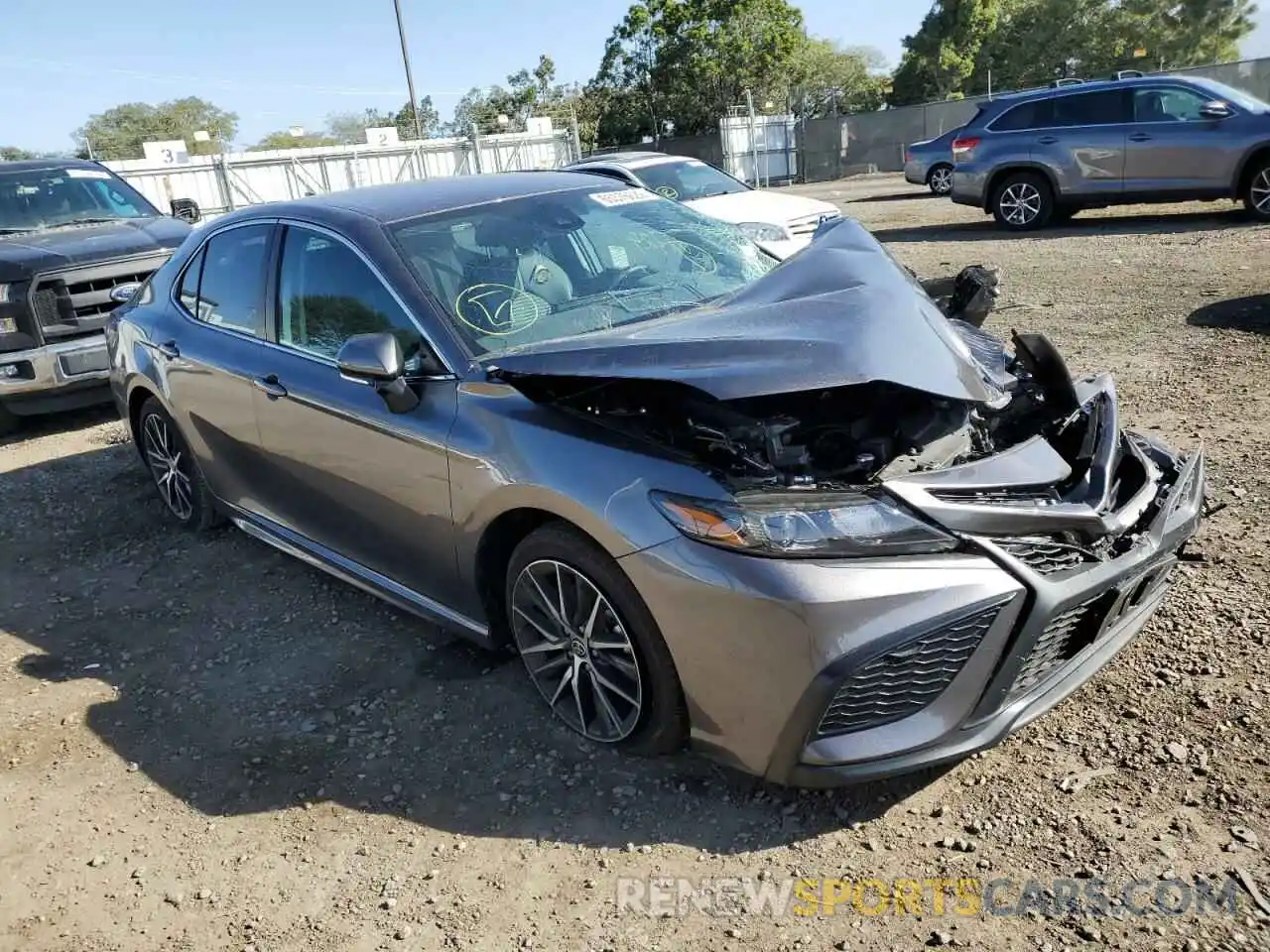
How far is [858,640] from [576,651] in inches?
39.4

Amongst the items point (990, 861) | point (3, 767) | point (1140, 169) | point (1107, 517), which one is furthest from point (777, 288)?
point (1140, 169)

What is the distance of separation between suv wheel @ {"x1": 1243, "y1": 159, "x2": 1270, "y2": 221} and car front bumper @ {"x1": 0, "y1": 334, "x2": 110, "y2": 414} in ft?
39.2

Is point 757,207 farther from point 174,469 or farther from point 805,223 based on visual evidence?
point 174,469

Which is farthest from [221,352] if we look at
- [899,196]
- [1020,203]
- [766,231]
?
[899,196]

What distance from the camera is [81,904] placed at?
2787 millimetres

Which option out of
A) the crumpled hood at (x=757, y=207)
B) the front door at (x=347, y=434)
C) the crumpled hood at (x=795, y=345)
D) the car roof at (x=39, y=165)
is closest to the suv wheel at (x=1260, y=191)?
the crumpled hood at (x=757, y=207)

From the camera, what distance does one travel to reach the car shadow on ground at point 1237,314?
270 inches

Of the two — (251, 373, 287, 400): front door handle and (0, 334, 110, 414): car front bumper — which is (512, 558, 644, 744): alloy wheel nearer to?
(251, 373, 287, 400): front door handle

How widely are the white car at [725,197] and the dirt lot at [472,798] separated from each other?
5809mm

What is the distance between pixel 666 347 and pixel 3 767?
2.82 metres

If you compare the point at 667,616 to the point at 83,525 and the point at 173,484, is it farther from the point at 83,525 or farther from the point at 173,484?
the point at 83,525

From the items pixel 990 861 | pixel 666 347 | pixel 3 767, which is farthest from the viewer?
pixel 3 767

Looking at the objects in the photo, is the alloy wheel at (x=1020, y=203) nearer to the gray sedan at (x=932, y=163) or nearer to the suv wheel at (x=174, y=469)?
the gray sedan at (x=932, y=163)

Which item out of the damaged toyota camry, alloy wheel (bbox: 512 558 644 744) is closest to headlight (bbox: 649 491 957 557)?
the damaged toyota camry
